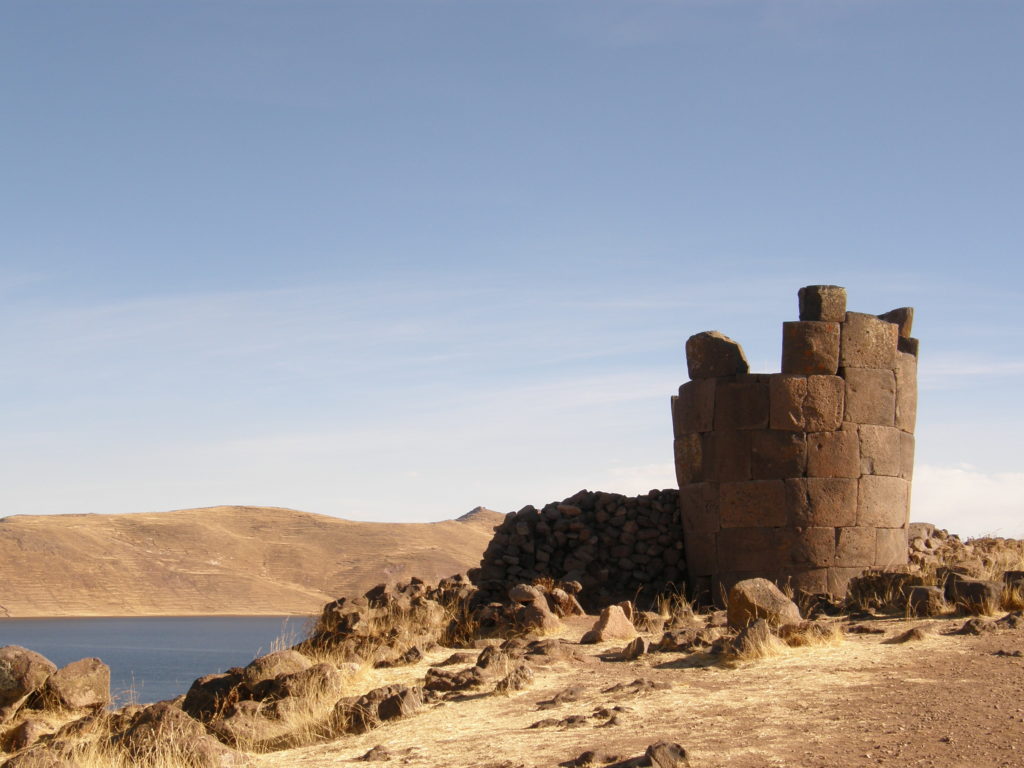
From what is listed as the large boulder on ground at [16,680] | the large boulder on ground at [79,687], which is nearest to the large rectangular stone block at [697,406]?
the large boulder on ground at [79,687]

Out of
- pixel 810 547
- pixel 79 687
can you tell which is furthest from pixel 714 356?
pixel 79 687

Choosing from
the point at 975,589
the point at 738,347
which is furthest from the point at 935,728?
the point at 738,347

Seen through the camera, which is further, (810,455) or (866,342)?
(866,342)

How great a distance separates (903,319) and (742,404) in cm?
257

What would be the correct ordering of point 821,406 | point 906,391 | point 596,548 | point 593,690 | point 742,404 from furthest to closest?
1. point 596,548
2. point 906,391
3. point 742,404
4. point 821,406
5. point 593,690

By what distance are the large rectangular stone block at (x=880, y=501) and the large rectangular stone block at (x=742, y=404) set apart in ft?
4.42

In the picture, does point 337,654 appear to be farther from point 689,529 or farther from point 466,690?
point 689,529

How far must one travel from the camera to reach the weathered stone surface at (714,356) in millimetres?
13172

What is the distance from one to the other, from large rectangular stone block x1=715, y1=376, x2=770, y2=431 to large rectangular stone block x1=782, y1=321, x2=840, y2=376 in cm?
45

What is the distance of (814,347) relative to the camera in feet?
41.5

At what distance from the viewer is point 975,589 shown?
34.6 ft

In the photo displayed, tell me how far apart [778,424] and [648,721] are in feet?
19.8

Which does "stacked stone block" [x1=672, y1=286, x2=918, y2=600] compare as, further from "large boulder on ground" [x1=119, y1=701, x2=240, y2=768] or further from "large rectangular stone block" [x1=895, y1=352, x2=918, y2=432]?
"large boulder on ground" [x1=119, y1=701, x2=240, y2=768]

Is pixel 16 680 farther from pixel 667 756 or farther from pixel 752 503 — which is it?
pixel 752 503
